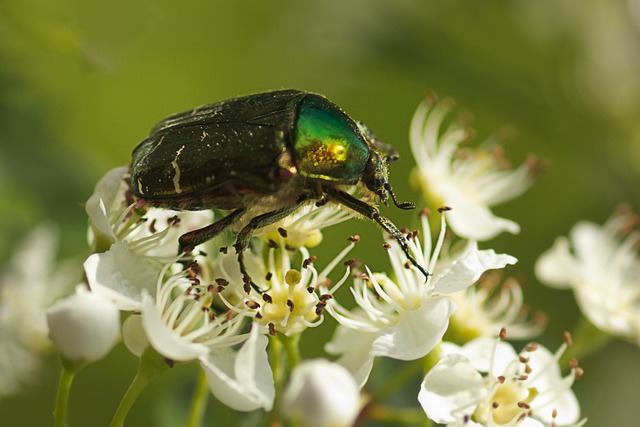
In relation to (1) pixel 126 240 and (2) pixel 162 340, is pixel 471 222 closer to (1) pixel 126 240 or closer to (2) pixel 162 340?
(1) pixel 126 240

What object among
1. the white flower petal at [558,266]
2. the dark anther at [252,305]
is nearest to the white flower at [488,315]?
the white flower petal at [558,266]

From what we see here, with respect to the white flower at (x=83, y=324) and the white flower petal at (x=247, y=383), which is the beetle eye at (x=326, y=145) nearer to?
the white flower petal at (x=247, y=383)

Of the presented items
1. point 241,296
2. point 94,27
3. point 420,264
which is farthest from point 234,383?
point 94,27

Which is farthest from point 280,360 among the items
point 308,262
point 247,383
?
point 247,383

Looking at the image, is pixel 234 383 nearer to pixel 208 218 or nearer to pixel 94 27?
pixel 208 218

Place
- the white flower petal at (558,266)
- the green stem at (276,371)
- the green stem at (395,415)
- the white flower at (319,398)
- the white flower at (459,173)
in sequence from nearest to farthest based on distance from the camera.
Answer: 1. the white flower at (319,398)
2. the green stem at (276,371)
3. the green stem at (395,415)
4. the white flower at (459,173)
5. the white flower petal at (558,266)

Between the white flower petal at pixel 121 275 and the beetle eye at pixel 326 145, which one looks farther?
the beetle eye at pixel 326 145
